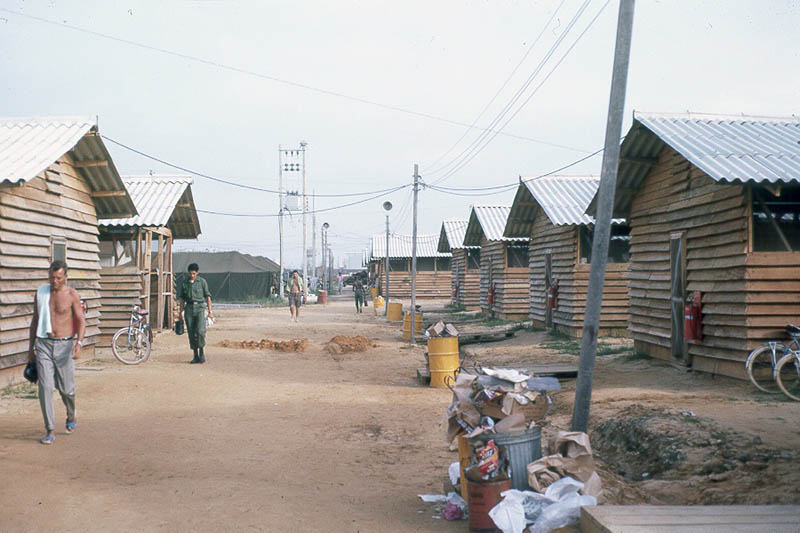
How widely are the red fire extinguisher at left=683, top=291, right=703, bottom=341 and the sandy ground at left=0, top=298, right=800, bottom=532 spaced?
0.76m

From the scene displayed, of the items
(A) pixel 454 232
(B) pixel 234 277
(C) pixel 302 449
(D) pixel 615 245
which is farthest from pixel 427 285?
(C) pixel 302 449

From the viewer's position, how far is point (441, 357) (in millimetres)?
12219

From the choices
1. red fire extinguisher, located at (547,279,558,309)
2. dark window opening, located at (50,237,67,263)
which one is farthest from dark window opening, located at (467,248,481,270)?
dark window opening, located at (50,237,67,263)

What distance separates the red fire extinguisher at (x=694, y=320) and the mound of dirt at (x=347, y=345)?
9133mm

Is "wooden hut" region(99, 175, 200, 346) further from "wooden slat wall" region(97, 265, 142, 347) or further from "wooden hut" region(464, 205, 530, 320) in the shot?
"wooden hut" region(464, 205, 530, 320)

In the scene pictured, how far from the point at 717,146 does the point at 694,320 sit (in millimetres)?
2994

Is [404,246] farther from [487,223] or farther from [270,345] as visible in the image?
[270,345]

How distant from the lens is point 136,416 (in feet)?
31.6

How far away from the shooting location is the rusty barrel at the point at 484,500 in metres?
5.00

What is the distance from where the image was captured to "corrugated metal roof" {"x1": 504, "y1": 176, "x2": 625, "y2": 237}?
1897cm

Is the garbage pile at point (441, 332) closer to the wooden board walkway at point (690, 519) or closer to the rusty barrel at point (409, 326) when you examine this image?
the wooden board walkway at point (690, 519)

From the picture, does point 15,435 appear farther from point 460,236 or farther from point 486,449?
point 460,236

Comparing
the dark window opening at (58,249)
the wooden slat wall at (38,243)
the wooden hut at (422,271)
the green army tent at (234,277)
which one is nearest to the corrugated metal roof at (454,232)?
the wooden hut at (422,271)

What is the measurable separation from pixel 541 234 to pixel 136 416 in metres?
15.7
